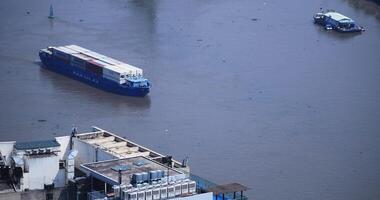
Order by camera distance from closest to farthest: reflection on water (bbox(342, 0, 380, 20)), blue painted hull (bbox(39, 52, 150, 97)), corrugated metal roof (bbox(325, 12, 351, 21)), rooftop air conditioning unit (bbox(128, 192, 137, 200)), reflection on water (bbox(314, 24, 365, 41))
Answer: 1. rooftop air conditioning unit (bbox(128, 192, 137, 200))
2. blue painted hull (bbox(39, 52, 150, 97))
3. reflection on water (bbox(314, 24, 365, 41))
4. corrugated metal roof (bbox(325, 12, 351, 21))
5. reflection on water (bbox(342, 0, 380, 20))

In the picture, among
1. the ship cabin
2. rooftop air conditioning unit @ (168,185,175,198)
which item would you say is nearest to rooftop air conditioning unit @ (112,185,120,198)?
rooftop air conditioning unit @ (168,185,175,198)

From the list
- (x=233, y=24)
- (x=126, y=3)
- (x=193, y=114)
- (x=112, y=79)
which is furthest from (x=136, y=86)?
(x=126, y=3)

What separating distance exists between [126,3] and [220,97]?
31.8 feet

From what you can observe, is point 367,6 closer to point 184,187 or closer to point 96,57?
point 96,57

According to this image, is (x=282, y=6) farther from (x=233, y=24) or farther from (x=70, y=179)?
(x=70, y=179)

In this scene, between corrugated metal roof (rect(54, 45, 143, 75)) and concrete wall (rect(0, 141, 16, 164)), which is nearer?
concrete wall (rect(0, 141, 16, 164))

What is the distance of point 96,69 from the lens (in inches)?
882

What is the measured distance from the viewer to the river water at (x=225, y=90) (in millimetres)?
17141

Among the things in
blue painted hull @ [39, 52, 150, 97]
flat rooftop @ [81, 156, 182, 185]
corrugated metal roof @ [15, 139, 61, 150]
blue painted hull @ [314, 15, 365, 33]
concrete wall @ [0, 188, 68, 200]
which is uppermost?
corrugated metal roof @ [15, 139, 61, 150]

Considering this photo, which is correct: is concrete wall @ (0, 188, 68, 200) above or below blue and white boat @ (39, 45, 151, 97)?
above

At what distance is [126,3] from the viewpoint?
30109 millimetres

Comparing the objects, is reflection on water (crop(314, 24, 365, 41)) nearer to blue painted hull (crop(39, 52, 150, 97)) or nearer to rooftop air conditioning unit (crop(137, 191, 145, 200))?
blue painted hull (crop(39, 52, 150, 97))

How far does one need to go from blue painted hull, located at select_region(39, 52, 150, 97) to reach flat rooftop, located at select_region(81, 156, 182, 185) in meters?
9.17

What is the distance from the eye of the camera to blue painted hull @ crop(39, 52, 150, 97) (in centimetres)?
2148
